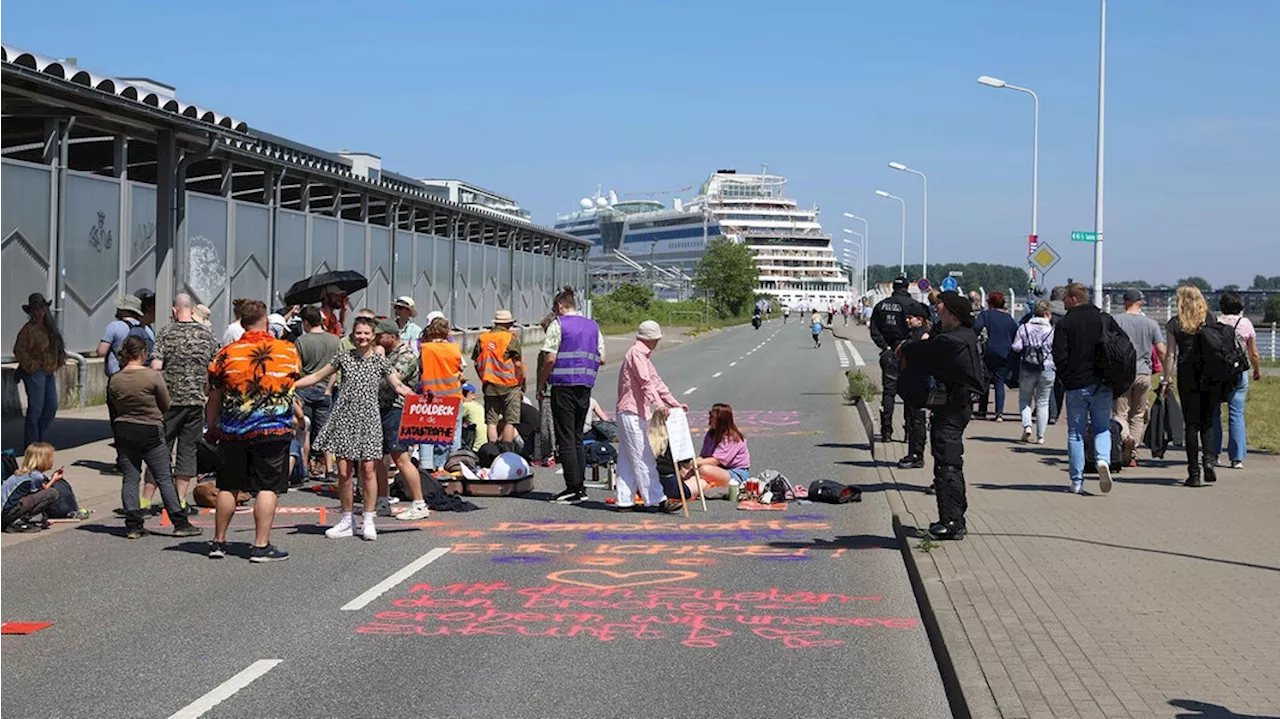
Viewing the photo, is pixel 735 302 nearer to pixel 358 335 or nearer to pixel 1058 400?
pixel 1058 400

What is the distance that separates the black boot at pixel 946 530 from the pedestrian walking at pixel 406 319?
5.99 m

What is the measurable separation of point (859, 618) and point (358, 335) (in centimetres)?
464

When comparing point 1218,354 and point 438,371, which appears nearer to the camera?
point 438,371

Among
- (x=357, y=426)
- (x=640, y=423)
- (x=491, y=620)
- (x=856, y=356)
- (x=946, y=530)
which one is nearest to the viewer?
(x=491, y=620)

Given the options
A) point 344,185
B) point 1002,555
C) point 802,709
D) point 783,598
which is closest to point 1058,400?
point 1002,555

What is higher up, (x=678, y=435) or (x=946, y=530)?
(x=678, y=435)

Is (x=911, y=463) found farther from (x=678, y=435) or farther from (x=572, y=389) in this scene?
(x=572, y=389)

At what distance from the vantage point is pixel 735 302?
113 meters

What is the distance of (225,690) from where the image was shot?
6543 mm

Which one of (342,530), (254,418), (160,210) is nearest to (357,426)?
(342,530)

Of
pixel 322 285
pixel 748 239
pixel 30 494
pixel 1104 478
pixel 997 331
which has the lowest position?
pixel 30 494

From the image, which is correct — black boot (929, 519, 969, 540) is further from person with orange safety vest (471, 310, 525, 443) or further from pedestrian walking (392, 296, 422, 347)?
pedestrian walking (392, 296, 422, 347)

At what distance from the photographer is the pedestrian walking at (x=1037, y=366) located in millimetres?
17859

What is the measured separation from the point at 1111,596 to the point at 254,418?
565 centimetres
